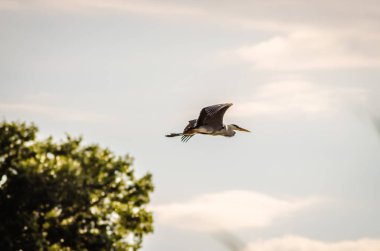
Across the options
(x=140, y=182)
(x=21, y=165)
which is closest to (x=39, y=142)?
(x=21, y=165)

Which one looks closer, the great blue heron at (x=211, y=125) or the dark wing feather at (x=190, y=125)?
the great blue heron at (x=211, y=125)

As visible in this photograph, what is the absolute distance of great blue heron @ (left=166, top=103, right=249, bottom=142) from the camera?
3741 centimetres

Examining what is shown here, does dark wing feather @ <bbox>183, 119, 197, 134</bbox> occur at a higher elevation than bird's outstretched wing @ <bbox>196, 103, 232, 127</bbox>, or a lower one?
higher

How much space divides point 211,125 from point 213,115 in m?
1.25

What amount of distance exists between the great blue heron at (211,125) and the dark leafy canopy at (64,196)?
11.4 ft

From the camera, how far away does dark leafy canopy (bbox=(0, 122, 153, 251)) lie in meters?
38.3

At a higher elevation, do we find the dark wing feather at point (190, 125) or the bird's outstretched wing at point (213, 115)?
the dark wing feather at point (190, 125)

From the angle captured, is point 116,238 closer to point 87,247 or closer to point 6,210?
point 87,247

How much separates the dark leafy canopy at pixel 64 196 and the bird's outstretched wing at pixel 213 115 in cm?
463

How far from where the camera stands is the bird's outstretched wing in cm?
3719

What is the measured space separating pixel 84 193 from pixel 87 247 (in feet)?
9.63

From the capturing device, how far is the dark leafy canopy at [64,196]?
3828 cm

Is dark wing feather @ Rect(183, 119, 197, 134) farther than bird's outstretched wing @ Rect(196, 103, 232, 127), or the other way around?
dark wing feather @ Rect(183, 119, 197, 134)

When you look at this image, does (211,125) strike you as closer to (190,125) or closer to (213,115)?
(213,115)
